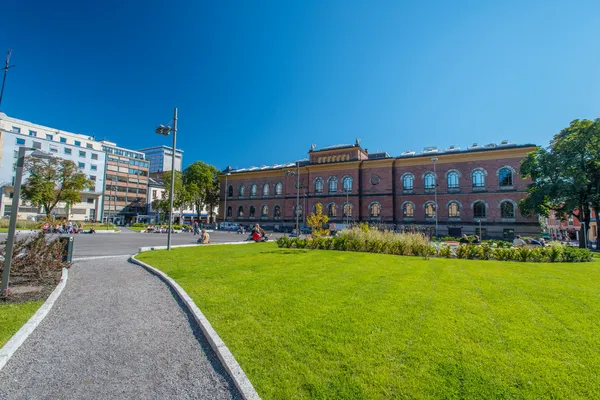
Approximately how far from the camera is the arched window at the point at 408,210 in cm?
4297

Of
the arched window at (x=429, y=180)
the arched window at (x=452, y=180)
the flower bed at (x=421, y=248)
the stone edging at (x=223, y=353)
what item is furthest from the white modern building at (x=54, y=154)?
the arched window at (x=452, y=180)

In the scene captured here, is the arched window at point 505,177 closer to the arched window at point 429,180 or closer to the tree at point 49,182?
the arched window at point 429,180

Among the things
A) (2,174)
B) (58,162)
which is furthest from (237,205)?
(2,174)

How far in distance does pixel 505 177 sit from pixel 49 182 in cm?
6029

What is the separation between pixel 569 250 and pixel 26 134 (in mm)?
81643

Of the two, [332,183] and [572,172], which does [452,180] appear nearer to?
[572,172]

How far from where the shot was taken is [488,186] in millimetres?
38406

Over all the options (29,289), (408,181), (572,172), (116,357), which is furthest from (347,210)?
(116,357)

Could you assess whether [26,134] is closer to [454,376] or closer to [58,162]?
[58,162]

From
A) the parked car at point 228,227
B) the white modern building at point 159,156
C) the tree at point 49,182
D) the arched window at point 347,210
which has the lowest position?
the parked car at point 228,227

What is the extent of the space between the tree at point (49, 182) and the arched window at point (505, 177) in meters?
57.9

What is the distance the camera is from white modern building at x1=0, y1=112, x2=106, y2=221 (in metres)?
50.9

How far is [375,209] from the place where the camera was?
45.8 metres

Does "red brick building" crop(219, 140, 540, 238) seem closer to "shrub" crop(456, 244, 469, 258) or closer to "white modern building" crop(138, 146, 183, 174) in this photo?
"shrub" crop(456, 244, 469, 258)
